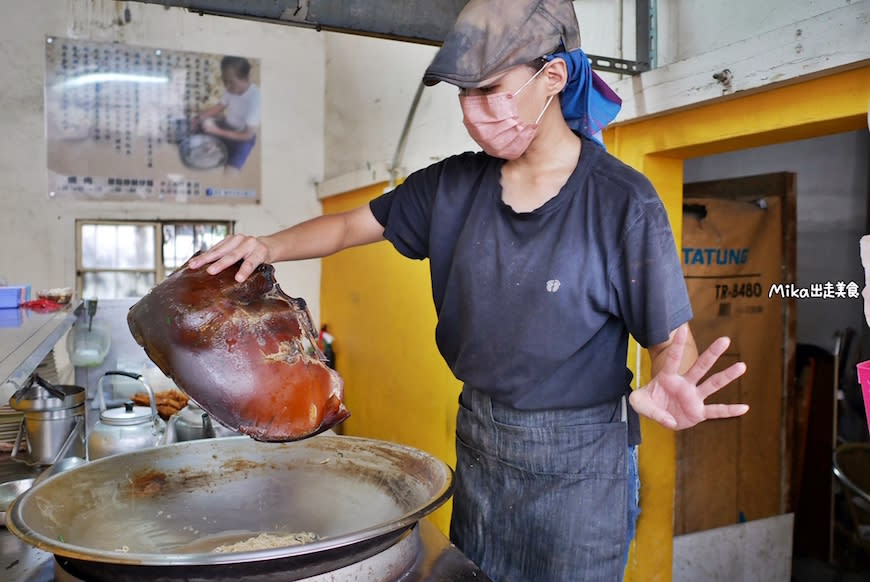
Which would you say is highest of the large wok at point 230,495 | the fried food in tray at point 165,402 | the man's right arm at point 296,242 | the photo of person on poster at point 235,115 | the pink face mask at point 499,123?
the photo of person on poster at point 235,115

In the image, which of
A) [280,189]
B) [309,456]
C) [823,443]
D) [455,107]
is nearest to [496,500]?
[309,456]

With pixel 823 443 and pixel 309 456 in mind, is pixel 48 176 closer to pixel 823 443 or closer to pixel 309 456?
pixel 309 456

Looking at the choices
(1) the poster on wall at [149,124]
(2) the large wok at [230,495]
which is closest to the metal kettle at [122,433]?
(2) the large wok at [230,495]

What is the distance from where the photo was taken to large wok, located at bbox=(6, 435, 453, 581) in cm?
141

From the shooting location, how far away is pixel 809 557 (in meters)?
3.86

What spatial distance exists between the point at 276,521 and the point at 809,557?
3.42 meters

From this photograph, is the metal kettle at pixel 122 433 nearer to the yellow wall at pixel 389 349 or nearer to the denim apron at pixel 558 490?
the denim apron at pixel 558 490

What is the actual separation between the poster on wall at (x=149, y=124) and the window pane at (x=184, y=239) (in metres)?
0.24

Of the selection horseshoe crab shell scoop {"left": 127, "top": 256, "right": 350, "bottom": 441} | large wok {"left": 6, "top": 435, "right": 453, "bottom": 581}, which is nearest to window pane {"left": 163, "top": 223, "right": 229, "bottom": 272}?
large wok {"left": 6, "top": 435, "right": 453, "bottom": 581}

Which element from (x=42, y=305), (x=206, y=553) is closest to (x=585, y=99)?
(x=206, y=553)

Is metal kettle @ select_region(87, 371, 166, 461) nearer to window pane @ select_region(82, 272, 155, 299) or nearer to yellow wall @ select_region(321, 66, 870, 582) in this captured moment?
yellow wall @ select_region(321, 66, 870, 582)

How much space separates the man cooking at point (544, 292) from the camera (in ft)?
5.12

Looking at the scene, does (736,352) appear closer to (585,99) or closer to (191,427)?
(585,99)

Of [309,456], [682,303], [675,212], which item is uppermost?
[675,212]
